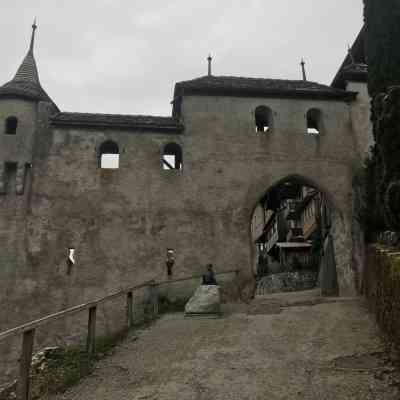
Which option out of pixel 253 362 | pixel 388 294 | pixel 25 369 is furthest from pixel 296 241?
pixel 25 369

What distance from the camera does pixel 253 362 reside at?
719 centimetres

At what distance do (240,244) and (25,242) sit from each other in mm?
7725

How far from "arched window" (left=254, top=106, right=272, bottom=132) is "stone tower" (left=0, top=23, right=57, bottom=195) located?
855 centimetres

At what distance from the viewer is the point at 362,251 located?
1514 centimetres

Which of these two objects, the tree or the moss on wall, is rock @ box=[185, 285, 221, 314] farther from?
the tree

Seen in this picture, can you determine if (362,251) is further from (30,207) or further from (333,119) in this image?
(30,207)

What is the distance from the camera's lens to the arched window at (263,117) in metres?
18.1

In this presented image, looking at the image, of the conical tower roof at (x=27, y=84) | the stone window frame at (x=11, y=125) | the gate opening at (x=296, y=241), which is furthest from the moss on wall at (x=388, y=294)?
the conical tower roof at (x=27, y=84)

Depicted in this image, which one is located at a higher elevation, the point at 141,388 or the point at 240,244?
the point at 240,244

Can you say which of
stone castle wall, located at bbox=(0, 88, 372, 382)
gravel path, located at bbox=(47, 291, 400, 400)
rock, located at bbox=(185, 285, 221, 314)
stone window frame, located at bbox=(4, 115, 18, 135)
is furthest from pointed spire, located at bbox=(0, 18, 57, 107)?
gravel path, located at bbox=(47, 291, 400, 400)

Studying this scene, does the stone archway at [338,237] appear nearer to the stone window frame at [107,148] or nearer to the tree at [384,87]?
the tree at [384,87]

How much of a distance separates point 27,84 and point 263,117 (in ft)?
33.1

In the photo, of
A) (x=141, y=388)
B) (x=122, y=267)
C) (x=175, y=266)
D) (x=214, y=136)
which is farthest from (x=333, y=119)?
(x=141, y=388)

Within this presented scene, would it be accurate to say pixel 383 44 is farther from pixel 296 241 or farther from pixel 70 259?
pixel 296 241
